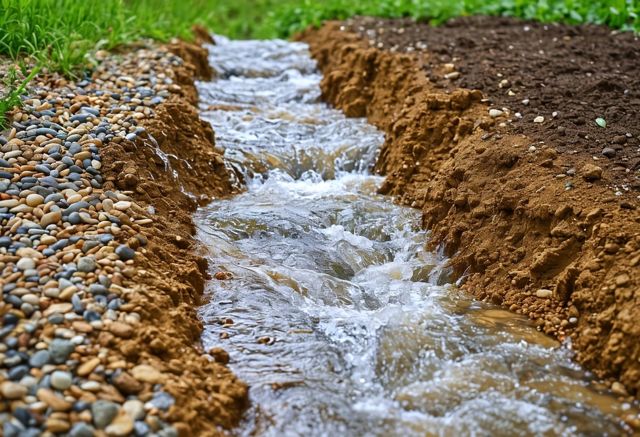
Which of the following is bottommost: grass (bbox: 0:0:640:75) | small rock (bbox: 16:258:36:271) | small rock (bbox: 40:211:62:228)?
small rock (bbox: 16:258:36:271)

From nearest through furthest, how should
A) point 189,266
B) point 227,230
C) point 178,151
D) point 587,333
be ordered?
point 587,333 < point 189,266 < point 227,230 < point 178,151

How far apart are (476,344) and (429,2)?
22.1ft

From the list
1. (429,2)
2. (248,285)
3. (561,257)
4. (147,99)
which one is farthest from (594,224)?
(429,2)

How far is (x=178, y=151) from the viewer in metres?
4.85

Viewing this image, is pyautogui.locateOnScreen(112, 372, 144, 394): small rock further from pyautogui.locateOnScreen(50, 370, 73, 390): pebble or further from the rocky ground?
pyautogui.locateOnScreen(50, 370, 73, 390): pebble

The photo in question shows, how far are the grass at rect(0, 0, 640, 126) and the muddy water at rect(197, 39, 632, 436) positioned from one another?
148 cm

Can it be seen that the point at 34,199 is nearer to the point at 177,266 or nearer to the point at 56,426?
the point at 177,266

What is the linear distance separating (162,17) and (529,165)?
4728 mm

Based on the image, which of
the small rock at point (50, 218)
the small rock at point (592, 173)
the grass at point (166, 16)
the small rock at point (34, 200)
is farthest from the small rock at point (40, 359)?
the grass at point (166, 16)

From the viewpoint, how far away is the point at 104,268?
325 centimetres

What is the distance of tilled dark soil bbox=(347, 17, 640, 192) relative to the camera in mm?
4250

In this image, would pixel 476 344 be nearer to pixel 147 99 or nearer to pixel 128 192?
pixel 128 192

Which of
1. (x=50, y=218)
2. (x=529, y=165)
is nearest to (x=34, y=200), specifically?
(x=50, y=218)

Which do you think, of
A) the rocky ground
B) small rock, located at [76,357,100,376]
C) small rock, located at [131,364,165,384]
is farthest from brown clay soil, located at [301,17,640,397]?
small rock, located at [76,357,100,376]
